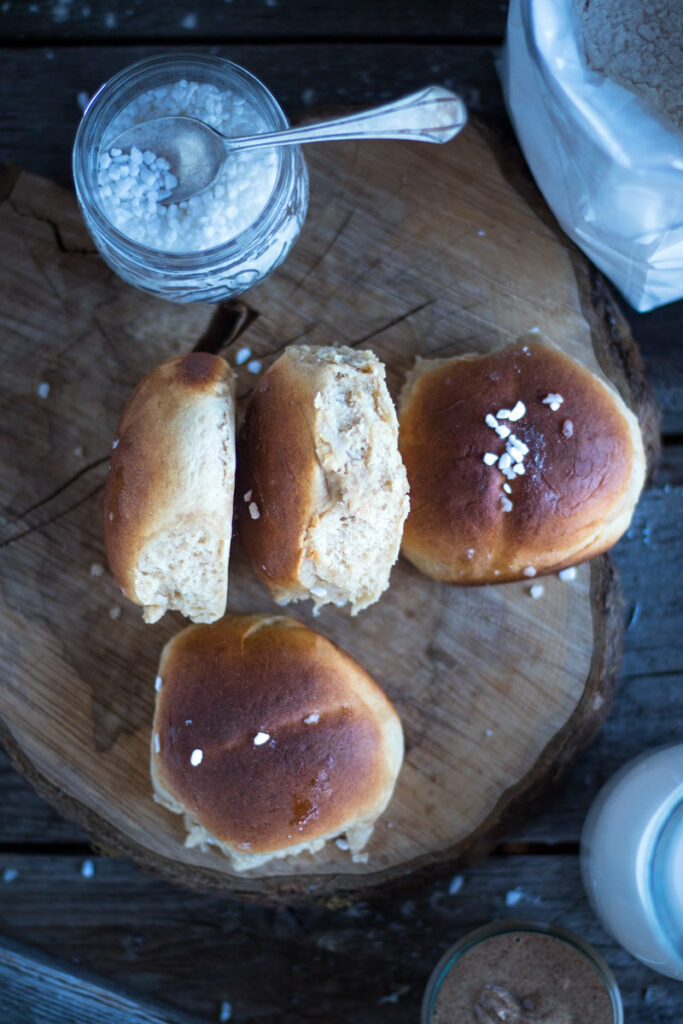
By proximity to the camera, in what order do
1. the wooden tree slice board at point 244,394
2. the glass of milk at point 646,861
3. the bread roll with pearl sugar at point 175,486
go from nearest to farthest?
the bread roll with pearl sugar at point 175,486
the glass of milk at point 646,861
the wooden tree slice board at point 244,394

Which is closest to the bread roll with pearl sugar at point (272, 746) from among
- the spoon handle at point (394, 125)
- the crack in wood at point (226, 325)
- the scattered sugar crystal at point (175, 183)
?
the crack in wood at point (226, 325)

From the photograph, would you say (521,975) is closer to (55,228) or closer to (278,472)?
(278,472)

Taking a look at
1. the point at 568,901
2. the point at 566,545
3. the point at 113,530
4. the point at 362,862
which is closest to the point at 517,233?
the point at 566,545

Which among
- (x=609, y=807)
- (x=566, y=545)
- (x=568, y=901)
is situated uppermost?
(x=566, y=545)

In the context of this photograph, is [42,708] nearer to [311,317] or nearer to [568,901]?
[311,317]

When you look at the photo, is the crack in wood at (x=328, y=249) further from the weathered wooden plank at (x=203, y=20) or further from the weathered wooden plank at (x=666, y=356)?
the weathered wooden plank at (x=666, y=356)

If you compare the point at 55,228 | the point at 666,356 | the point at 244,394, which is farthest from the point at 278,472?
the point at 666,356

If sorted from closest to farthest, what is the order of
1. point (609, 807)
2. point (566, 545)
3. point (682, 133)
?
point (682, 133), point (566, 545), point (609, 807)

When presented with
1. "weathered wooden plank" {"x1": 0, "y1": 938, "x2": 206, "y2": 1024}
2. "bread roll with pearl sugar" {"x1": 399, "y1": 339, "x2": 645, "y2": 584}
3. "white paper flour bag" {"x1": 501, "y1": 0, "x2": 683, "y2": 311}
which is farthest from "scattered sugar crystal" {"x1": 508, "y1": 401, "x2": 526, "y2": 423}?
"weathered wooden plank" {"x1": 0, "y1": 938, "x2": 206, "y2": 1024}
